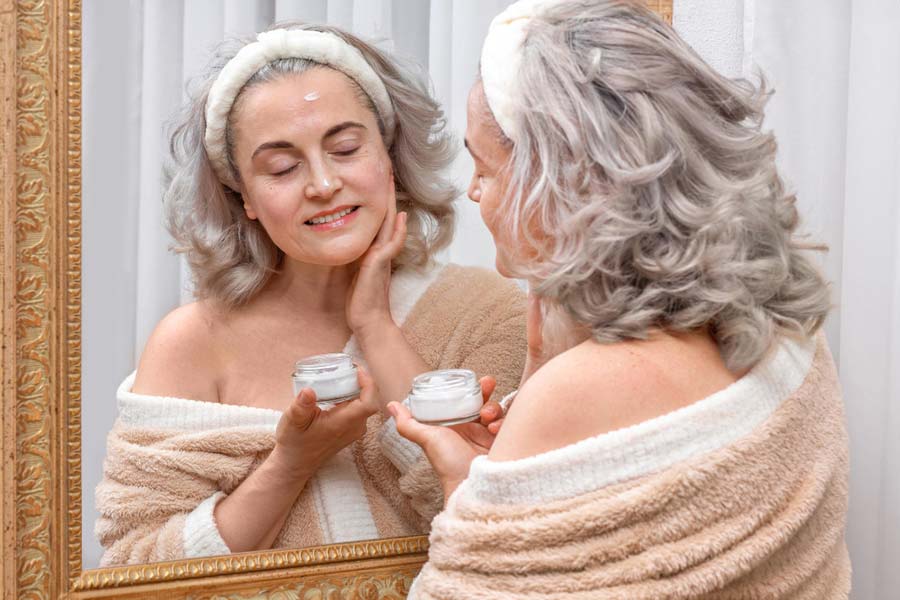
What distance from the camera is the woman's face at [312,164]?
1.06 meters

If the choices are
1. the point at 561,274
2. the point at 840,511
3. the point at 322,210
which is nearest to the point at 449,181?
the point at 322,210

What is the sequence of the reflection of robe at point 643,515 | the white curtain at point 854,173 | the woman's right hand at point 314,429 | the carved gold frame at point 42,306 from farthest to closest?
the white curtain at point 854,173 → the woman's right hand at point 314,429 → the carved gold frame at point 42,306 → the reflection of robe at point 643,515

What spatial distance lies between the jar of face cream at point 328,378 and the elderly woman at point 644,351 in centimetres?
19

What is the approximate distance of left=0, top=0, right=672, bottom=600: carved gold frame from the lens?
3.20 feet

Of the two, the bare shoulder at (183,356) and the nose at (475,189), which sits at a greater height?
the nose at (475,189)

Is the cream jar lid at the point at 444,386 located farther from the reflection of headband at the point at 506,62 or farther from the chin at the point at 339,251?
the reflection of headband at the point at 506,62

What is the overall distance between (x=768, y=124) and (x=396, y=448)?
0.66 m

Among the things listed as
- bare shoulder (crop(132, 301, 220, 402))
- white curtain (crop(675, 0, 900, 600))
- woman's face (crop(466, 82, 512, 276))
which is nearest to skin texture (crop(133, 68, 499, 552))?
bare shoulder (crop(132, 301, 220, 402))

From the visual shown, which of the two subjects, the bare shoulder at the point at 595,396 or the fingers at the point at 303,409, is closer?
the bare shoulder at the point at 595,396

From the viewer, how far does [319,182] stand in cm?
107

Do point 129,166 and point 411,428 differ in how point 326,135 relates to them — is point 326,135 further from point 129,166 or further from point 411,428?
point 411,428

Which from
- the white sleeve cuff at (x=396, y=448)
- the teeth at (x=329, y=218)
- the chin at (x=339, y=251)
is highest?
the teeth at (x=329, y=218)

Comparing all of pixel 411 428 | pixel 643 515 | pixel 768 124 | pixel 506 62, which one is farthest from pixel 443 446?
pixel 768 124

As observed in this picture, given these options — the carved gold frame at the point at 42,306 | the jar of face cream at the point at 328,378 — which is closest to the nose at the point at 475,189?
the jar of face cream at the point at 328,378
